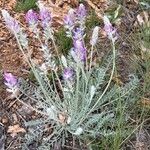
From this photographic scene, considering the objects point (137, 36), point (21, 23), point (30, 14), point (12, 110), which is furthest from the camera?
point (21, 23)

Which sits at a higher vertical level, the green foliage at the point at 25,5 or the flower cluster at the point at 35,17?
the flower cluster at the point at 35,17

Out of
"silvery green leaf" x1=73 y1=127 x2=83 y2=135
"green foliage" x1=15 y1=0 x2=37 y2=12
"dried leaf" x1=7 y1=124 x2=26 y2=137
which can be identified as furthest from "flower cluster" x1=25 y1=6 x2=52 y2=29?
"green foliage" x1=15 y1=0 x2=37 y2=12

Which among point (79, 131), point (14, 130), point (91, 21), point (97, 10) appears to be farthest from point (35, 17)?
point (97, 10)

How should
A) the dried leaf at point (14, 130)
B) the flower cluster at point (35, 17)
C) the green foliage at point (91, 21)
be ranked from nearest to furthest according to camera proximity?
the flower cluster at point (35, 17), the dried leaf at point (14, 130), the green foliage at point (91, 21)

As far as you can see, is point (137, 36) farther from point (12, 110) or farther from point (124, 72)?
point (12, 110)

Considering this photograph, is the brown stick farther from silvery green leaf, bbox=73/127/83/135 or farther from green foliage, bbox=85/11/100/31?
silvery green leaf, bbox=73/127/83/135

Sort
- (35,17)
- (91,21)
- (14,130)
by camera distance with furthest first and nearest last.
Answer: (91,21) → (14,130) → (35,17)

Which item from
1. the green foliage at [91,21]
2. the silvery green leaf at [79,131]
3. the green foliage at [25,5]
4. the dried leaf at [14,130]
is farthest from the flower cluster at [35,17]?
the green foliage at [25,5]

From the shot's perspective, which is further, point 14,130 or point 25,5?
point 25,5

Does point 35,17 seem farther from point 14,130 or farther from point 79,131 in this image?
point 14,130

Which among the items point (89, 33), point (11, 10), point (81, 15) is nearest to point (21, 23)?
point (11, 10)

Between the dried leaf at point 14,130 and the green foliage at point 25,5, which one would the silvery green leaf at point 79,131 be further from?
the green foliage at point 25,5
